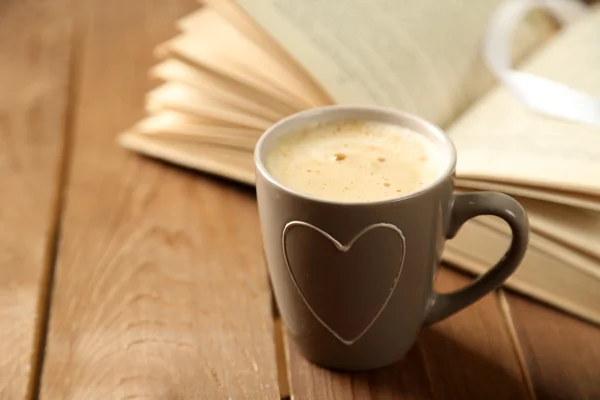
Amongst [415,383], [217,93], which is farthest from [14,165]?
[415,383]

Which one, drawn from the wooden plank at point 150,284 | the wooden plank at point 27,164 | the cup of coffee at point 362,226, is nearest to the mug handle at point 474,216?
the cup of coffee at point 362,226

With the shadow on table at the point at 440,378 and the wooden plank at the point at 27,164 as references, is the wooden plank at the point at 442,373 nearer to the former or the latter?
the shadow on table at the point at 440,378

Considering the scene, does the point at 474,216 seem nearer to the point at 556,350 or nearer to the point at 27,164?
the point at 556,350

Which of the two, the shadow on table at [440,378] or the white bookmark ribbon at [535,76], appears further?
the white bookmark ribbon at [535,76]

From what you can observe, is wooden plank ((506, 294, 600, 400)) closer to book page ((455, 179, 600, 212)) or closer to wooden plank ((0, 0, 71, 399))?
book page ((455, 179, 600, 212))

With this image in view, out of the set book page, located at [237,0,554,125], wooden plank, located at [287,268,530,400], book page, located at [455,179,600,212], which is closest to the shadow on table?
wooden plank, located at [287,268,530,400]

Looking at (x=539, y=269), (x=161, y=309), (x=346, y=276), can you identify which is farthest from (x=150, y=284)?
(x=539, y=269)

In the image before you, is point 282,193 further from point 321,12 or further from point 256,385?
point 321,12
